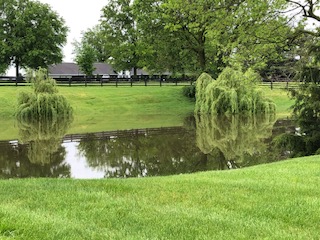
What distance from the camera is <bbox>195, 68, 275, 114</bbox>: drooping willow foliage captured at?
27656 millimetres

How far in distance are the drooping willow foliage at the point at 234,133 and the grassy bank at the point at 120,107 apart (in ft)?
7.29

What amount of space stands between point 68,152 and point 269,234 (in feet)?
39.0

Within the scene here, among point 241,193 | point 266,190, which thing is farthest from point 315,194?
point 241,193

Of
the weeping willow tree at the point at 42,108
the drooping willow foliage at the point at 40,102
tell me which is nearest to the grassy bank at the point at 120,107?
the weeping willow tree at the point at 42,108

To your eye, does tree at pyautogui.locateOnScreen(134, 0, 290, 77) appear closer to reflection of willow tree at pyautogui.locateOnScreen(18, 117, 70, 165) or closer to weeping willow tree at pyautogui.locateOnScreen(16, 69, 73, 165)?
reflection of willow tree at pyautogui.locateOnScreen(18, 117, 70, 165)

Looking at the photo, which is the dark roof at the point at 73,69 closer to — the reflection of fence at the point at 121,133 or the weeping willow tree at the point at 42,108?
the weeping willow tree at the point at 42,108

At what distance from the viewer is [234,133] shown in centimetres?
1972

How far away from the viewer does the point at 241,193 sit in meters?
5.71

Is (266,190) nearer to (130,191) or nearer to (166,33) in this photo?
(130,191)

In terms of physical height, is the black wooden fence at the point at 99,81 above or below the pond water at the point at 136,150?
above

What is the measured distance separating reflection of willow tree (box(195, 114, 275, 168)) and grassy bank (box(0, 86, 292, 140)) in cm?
231

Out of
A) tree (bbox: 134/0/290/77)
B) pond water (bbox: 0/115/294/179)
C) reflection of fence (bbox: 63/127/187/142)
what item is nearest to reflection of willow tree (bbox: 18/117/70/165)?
pond water (bbox: 0/115/294/179)

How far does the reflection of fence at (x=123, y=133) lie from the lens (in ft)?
63.2

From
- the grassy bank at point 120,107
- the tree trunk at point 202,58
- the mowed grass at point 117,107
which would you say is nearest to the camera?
the mowed grass at point 117,107
